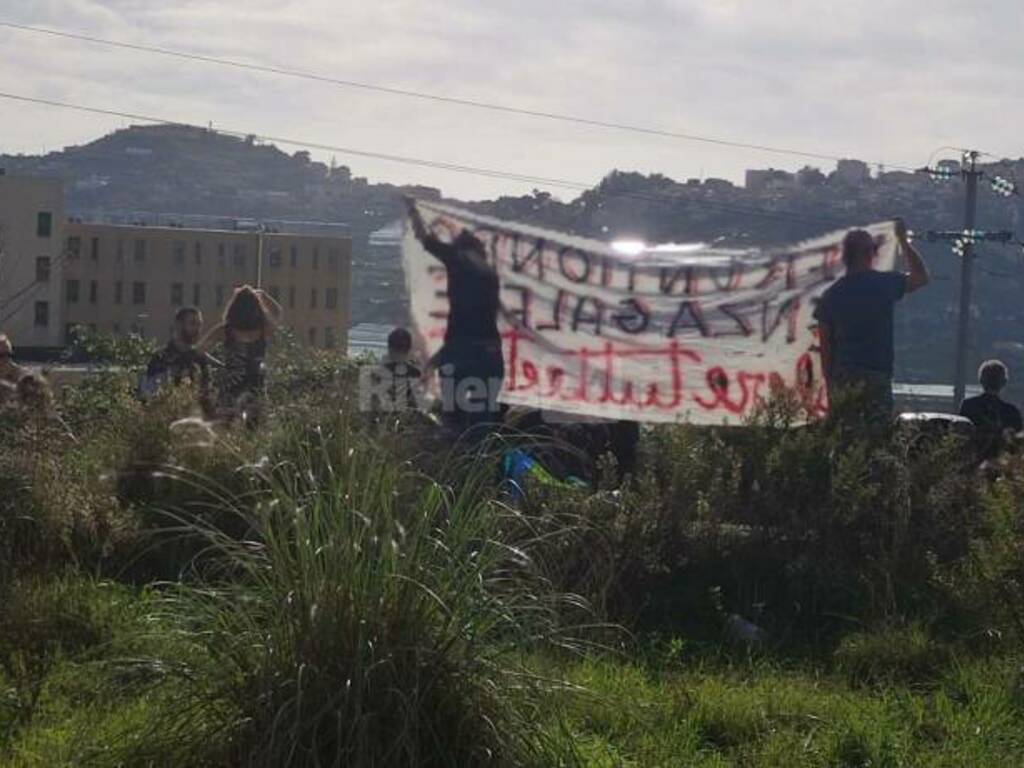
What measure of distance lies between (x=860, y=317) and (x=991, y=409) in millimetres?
1391

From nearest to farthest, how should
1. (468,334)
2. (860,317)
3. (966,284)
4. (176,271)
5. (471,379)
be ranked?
(860,317) < (471,379) < (468,334) < (966,284) < (176,271)

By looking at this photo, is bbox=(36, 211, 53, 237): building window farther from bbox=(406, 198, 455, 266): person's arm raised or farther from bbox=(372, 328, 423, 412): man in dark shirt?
bbox=(372, 328, 423, 412): man in dark shirt

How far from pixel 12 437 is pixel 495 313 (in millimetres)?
3479

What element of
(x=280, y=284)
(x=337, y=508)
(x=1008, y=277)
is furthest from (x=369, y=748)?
(x=280, y=284)

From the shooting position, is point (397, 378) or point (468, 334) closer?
point (397, 378)

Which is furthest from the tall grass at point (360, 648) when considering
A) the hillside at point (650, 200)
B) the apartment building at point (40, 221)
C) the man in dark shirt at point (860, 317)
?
the apartment building at point (40, 221)

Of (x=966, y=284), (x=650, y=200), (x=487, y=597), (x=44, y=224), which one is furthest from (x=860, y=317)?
(x=44, y=224)

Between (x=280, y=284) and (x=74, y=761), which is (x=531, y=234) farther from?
(x=280, y=284)

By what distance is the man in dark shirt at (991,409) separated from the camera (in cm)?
913

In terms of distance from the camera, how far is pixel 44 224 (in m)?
48.4

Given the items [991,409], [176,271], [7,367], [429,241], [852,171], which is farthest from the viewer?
[176,271]

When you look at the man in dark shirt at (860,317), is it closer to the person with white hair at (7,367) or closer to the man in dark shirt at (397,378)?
the man in dark shirt at (397,378)

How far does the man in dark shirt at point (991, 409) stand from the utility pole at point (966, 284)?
22.4 metres

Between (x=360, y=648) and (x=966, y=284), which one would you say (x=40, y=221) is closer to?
(x=966, y=284)
